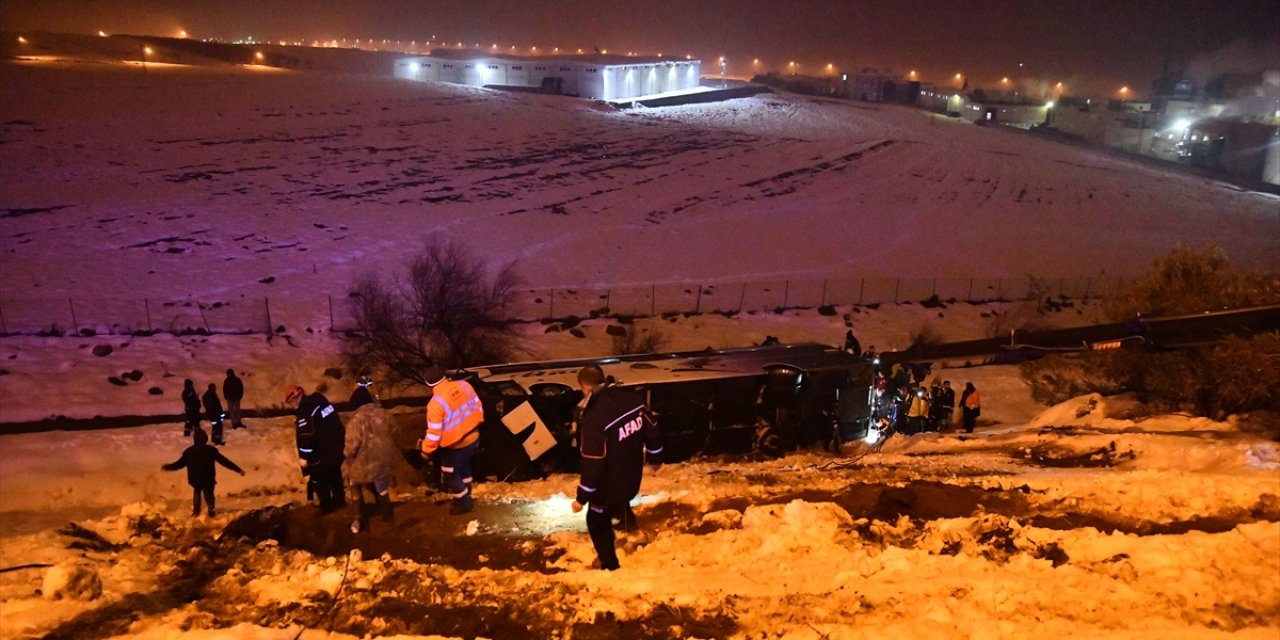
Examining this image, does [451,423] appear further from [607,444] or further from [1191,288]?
[1191,288]

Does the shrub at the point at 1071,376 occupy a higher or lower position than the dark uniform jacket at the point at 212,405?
higher

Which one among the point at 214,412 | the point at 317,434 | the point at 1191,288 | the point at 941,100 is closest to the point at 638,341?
the point at 214,412

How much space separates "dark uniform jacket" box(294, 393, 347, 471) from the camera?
7691 mm

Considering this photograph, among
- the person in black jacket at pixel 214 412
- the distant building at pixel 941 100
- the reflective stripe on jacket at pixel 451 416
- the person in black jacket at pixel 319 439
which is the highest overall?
the distant building at pixel 941 100

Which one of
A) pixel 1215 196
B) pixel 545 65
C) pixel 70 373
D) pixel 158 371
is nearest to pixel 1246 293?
pixel 158 371

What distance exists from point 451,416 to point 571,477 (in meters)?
2.89

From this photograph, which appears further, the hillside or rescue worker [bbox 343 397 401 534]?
the hillside

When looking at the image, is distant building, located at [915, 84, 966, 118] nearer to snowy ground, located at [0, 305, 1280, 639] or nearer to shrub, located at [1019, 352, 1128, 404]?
shrub, located at [1019, 352, 1128, 404]

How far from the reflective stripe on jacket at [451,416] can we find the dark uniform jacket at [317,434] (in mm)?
1176

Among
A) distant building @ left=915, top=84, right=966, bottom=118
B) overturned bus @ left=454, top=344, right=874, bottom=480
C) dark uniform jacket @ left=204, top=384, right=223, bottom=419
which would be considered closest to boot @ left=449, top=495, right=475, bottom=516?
overturned bus @ left=454, top=344, right=874, bottom=480

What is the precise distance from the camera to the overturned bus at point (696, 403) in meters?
9.77

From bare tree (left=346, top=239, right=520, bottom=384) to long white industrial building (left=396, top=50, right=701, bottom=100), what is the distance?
61.1 meters

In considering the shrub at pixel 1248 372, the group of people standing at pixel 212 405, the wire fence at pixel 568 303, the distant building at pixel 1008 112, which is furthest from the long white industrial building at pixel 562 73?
the shrub at pixel 1248 372

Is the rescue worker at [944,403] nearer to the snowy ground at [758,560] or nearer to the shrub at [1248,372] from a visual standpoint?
the shrub at [1248,372]
